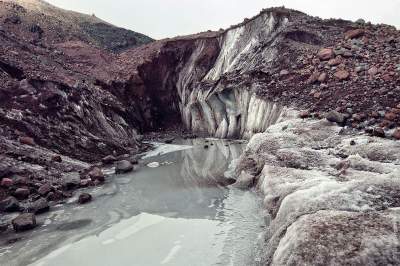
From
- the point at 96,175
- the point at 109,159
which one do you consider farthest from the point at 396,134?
the point at 109,159

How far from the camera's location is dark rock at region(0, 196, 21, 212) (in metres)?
17.2

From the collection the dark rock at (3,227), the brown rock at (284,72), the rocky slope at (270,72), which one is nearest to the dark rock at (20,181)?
the dark rock at (3,227)

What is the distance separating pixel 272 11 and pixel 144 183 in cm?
2665

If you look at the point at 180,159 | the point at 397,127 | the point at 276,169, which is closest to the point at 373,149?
the point at 397,127

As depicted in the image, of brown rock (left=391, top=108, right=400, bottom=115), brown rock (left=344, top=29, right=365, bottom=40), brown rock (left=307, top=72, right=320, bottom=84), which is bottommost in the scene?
brown rock (left=391, top=108, right=400, bottom=115)

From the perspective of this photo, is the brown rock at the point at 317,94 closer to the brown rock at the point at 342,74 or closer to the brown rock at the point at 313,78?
the brown rock at the point at 342,74

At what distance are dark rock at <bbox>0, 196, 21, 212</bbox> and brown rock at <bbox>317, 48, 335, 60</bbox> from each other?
78.1ft

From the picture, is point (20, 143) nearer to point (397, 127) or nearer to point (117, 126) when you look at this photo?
point (117, 126)

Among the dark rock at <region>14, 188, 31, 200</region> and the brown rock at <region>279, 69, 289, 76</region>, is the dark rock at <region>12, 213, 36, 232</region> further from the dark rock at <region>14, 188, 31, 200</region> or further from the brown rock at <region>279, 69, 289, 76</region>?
the brown rock at <region>279, 69, 289, 76</region>

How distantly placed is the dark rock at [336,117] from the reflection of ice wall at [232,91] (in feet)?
29.6

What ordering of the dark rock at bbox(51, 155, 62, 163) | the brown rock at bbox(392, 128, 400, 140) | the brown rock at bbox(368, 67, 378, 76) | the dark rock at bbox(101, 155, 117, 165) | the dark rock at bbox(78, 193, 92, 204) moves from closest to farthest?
the brown rock at bbox(392, 128, 400, 140)
the dark rock at bbox(78, 193, 92, 204)
the dark rock at bbox(51, 155, 62, 163)
the brown rock at bbox(368, 67, 378, 76)
the dark rock at bbox(101, 155, 117, 165)

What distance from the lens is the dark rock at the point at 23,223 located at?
1513 cm

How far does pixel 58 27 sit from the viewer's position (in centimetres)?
6725

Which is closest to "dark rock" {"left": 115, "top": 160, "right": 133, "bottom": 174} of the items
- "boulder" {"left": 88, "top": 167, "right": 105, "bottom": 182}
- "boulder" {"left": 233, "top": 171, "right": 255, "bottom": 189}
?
"boulder" {"left": 88, "top": 167, "right": 105, "bottom": 182}
